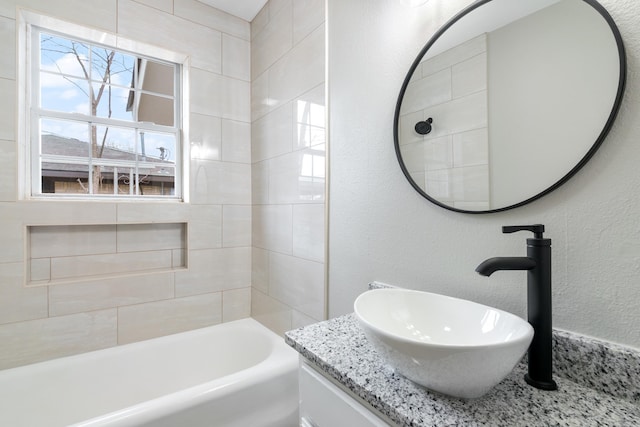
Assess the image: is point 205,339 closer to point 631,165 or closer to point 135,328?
point 135,328

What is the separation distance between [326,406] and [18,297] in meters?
1.89

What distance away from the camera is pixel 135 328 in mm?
1984

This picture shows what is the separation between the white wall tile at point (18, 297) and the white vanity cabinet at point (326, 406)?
68.2 inches

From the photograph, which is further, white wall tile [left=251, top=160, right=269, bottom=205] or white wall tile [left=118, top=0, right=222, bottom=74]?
white wall tile [left=251, top=160, right=269, bottom=205]

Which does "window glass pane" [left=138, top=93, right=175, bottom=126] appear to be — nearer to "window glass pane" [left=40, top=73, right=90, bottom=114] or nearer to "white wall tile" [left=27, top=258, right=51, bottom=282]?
"window glass pane" [left=40, top=73, right=90, bottom=114]

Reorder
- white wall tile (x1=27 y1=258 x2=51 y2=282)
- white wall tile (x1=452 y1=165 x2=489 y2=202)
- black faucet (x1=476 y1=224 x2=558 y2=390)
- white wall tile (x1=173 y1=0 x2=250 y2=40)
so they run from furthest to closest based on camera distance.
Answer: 1. white wall tile (x1=173 y1=0 x2=250 y2=40)
2. white wall tile (x1=27 y1=258 x2=51 y2=282)
3. white wall tile (x1=452 y1=165 x2=489 y2=202)
4. black faucet (x1=476 y1=224 x2=558 y2=390)

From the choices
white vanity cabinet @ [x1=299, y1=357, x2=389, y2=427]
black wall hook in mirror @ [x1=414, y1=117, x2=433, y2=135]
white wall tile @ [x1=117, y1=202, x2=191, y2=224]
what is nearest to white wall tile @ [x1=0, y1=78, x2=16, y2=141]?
white wall tile @ [x1=117, y1=202, x2=191, y2=224]

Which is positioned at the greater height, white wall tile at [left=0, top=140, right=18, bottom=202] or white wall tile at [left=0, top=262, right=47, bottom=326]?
white wall tile at [left=0, top=140, right=18, bottom=202]

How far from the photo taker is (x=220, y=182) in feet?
7.50

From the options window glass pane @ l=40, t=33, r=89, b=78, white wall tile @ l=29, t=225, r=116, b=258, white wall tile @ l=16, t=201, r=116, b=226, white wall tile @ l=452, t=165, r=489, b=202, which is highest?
window glass pane @ l=40, t=33, r=89, b=78

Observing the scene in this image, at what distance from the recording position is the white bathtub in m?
1.32

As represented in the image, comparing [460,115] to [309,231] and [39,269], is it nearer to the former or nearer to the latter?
[309,231]

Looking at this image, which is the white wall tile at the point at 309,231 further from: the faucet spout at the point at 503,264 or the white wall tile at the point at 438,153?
the faucet spout at the point at 503,264

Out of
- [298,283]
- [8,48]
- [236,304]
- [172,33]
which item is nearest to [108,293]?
[236,304]
